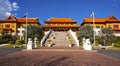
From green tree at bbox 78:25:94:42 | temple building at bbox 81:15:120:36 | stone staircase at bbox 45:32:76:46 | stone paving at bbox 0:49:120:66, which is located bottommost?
stone paving at bbox 0:49:120:66

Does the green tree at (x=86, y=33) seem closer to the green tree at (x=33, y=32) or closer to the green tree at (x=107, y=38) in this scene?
the green tree at (x=107, y=38)

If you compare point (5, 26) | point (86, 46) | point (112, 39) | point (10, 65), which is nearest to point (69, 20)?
point (5, 26)

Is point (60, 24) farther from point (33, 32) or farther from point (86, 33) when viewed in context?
point (33, 32)

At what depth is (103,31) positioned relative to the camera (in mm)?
58281

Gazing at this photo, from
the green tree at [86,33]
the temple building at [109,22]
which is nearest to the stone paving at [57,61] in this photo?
the green tree at [86,33]

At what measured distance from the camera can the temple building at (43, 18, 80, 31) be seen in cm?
8188

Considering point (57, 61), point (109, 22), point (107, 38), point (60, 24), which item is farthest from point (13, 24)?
point (57, 61)

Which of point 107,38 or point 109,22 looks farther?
point 109,22

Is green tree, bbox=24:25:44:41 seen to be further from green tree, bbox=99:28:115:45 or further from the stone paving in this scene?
the stone paving

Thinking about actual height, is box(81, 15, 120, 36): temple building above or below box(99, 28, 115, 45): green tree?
above

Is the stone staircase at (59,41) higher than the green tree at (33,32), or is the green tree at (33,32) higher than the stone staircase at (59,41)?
the green tree at (33,32)

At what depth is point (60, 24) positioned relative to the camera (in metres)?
87.0

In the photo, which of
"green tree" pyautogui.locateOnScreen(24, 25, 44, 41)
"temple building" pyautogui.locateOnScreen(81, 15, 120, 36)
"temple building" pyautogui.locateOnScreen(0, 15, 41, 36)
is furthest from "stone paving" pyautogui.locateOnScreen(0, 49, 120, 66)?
"temple building" pyautogui.locateOnScreen(0, 15, 41, 36)

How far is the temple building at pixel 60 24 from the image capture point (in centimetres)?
8188
